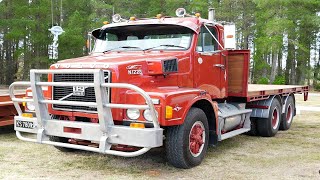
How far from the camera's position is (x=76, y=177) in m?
5.12

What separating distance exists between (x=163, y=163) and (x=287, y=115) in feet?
16.2

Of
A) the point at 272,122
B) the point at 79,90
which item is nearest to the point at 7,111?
the point at 79,90

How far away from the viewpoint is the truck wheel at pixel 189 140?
5250 millimetres

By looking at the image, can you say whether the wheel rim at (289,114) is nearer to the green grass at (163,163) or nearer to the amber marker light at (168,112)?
the green grass at (163,163)

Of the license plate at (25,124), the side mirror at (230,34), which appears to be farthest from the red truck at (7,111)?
the side mirror at (230,34)

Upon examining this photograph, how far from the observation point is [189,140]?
546 centimetres

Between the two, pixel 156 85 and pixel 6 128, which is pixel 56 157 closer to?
pixel 156 85

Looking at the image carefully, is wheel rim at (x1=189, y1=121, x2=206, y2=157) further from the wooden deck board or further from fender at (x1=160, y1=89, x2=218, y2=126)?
the wooden deck board

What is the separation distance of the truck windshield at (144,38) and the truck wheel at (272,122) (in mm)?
3305

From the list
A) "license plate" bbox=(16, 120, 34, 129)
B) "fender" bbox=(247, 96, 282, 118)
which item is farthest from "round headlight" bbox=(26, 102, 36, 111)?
"fender" bbox=(247, 96, 282, 118)

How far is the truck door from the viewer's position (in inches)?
246

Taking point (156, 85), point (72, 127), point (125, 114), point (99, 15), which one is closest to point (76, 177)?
point (72, 127)

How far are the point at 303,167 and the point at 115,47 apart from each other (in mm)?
3490

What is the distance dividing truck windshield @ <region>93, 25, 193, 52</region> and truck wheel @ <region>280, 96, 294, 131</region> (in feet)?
14.8
